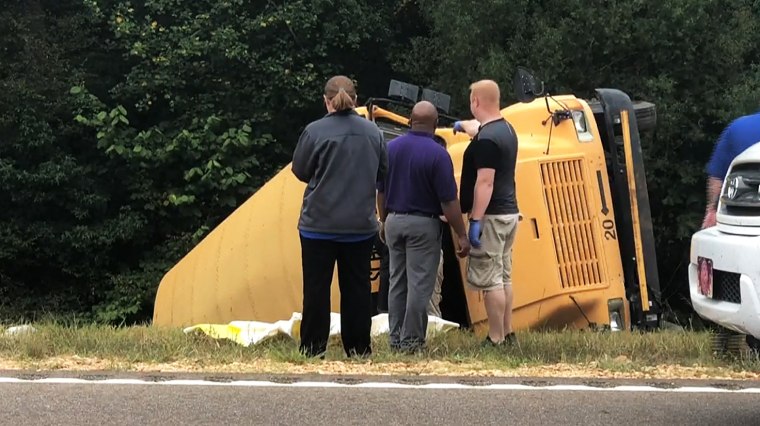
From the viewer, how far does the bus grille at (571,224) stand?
6.59m

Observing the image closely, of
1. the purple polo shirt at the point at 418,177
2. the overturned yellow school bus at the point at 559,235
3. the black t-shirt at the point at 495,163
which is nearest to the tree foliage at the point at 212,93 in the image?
the overturned yellow school bus at the point at 559,235

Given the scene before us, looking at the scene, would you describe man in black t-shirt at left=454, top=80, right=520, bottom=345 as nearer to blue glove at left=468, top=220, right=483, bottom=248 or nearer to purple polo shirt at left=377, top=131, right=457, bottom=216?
blue glove at left=468, top=220, right=483, bottom=248

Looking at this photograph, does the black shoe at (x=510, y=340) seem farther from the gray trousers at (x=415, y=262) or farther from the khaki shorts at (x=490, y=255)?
the gray trousers at (x=415, y=262)

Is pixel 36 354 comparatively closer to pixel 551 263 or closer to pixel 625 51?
pixel 551 263

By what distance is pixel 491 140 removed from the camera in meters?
5.41

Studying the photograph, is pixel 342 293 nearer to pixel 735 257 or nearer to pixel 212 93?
pixel 735 257

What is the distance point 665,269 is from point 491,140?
441 inches

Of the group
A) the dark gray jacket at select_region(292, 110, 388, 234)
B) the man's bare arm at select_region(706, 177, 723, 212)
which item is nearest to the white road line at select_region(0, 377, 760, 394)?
the dark gray jacket at select_region(292, 110, 388, 234)

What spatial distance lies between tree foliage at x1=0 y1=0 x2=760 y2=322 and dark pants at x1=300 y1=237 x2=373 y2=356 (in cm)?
1021

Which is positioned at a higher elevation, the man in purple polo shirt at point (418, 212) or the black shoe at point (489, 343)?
the man in purple polo shirt at point (418, 212)

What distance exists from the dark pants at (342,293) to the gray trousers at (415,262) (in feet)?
0.84

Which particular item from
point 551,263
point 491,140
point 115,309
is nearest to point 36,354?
point 491,140

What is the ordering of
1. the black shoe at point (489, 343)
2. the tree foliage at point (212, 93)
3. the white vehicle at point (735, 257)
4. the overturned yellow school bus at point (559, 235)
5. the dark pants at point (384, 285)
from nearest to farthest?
the white vehicle at point (735, 257) < the black shoe at point (489, 343) < the overturned yellow school bus at point (559, 235) < the dark pants at point (384, 285) < the tree foliage at point (212, 93)

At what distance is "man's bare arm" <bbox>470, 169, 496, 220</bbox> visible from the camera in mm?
5398
